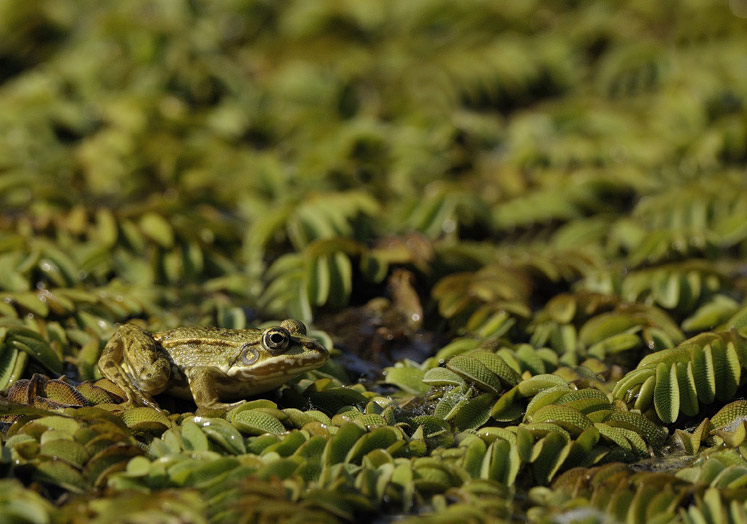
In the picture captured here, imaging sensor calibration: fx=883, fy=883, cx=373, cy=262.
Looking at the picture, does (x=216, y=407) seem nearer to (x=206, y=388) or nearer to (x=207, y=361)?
(x=206, y=388)

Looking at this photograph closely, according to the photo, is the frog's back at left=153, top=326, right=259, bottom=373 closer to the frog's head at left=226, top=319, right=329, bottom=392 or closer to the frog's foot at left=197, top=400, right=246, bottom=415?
the frog's head at left=226, top=319, right=329, bottom=392

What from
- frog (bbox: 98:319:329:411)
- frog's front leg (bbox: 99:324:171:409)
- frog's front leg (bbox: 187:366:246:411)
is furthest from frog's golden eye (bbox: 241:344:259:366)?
frog's front leg (bbox: 99:324:171:409)

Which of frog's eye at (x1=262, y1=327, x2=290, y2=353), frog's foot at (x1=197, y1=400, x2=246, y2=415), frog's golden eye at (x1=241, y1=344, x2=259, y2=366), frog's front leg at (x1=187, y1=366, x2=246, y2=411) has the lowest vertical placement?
frog's foot at (x1=197, y1=400, x2=246, y2=415)

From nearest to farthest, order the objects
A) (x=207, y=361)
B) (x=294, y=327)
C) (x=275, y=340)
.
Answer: (x=275, y=340), (x=207, y=361), (x=294, y=327)

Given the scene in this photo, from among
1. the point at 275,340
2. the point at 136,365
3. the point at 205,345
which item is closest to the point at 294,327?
the point at 275,340

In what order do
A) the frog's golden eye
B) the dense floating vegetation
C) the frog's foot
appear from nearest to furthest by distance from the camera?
the dense floating vegetation, the frog's foot, the frog's golden eye
